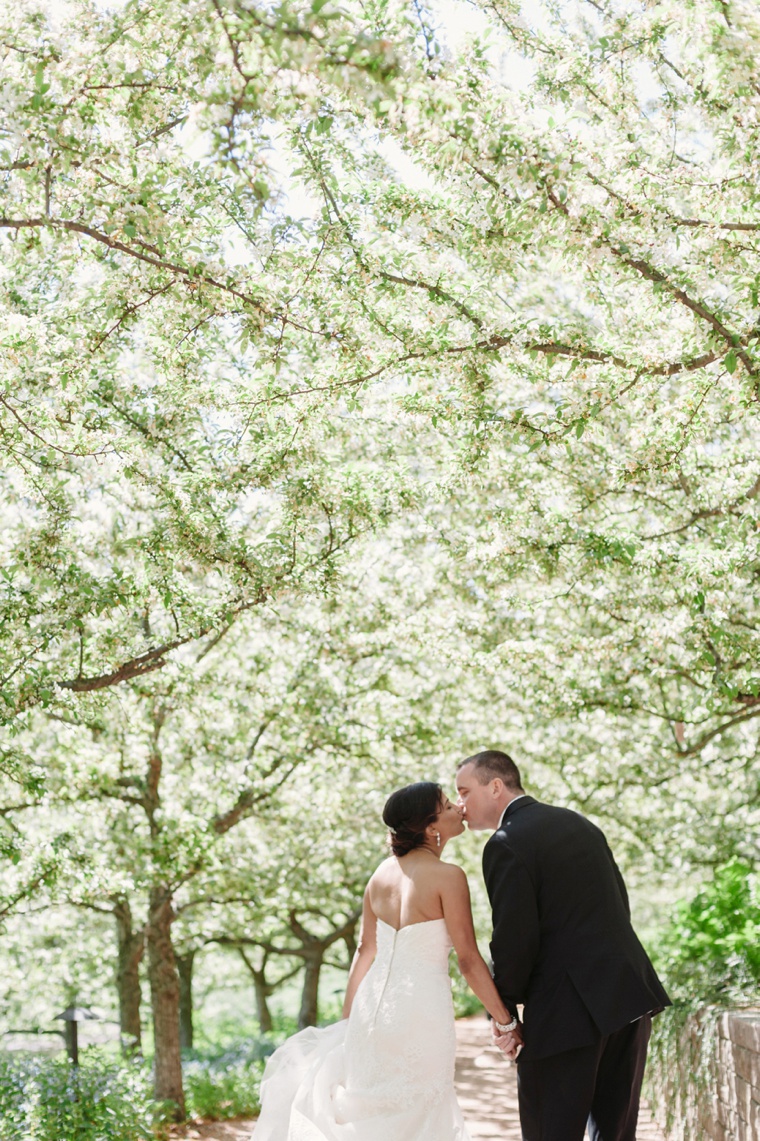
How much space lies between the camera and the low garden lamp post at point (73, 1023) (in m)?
9.22

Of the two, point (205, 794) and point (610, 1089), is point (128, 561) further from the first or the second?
point (205, 794)

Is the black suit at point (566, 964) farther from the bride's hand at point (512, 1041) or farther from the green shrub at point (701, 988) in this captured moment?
the green shrub at point (701, 988)

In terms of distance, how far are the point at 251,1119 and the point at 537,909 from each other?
838 cm

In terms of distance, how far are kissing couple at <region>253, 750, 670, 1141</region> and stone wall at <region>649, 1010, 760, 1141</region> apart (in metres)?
1.04

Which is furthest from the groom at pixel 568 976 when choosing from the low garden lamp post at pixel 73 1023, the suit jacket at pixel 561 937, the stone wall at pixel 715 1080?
the low garden lamp post at pixel 73 1023

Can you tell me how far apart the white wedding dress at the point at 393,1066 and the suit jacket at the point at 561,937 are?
0.45 metres

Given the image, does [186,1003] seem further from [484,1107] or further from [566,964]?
[566,964]

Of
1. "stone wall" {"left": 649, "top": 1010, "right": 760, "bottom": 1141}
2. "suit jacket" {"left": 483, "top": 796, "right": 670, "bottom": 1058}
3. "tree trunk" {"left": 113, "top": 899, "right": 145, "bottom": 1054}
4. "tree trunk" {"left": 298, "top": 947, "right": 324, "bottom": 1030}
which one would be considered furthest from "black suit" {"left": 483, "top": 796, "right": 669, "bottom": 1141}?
"tree trunk" {"left": 298, "top": 947, "right": 324, "bottom": 1030}

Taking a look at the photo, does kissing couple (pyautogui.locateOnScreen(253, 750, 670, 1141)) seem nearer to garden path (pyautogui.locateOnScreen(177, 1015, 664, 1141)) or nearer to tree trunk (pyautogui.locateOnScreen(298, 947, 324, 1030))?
garden path (pyautogui.locateOnScreen(177, 1015, 664, 1141))

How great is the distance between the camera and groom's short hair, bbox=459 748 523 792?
491cm

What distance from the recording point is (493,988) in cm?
455

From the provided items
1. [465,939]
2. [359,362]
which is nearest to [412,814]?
[465,939]

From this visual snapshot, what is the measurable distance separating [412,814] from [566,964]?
954mm

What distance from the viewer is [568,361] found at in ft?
19.3
